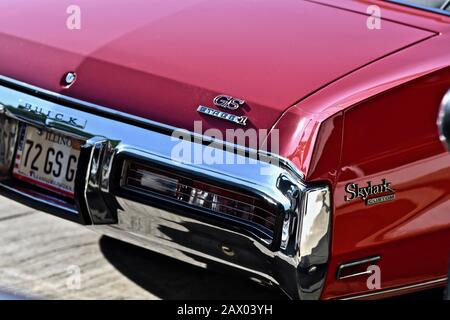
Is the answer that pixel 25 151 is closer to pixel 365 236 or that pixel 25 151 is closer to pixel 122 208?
pixel 122 208

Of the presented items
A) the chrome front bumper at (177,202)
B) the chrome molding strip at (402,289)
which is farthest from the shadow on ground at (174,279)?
the chrome molding strip at (402,289)

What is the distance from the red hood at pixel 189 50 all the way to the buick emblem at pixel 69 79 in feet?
0.07

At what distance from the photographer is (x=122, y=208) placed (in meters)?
3.24

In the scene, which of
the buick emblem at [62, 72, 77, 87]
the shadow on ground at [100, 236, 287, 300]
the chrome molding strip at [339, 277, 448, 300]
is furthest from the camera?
the shadow on ground at [100, 236, 287, 300]

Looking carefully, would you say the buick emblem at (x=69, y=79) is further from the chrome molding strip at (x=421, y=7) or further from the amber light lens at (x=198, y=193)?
the chrome molding strip at (x=421, y=7)

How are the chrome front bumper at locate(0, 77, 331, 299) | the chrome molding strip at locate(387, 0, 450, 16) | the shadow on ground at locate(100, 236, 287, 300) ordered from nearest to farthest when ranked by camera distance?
the chrome front bumper at locate(0, 77, 331, 299) < the chrome molding strip at locate(387, 0, 450, 16) < the shadow on ground at locate(100, 236, 287, 300)

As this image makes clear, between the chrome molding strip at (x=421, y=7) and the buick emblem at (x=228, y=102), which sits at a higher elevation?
the chrome molding strip at (x=421, y=7)

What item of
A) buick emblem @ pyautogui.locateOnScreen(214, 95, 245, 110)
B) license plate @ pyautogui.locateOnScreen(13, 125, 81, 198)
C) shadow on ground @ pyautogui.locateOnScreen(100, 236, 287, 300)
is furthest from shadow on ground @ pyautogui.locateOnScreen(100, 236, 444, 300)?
buick emblem @ pyautogui.locateOnScreen(214, 95, 245, 110)

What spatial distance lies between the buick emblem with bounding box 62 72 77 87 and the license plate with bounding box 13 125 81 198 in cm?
19

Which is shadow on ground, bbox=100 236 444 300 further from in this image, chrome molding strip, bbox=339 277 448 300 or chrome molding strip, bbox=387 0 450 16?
chrome molding strip, bbox=387 0 450 16

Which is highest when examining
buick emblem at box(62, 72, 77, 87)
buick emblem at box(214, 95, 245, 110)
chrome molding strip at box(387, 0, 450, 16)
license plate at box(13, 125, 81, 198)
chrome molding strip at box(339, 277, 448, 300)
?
chrome molding strip at box(387, 0, 450, 16)

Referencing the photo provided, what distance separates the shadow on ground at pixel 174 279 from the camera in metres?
3.96

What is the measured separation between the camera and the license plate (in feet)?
11.1

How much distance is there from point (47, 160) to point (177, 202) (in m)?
0.63
